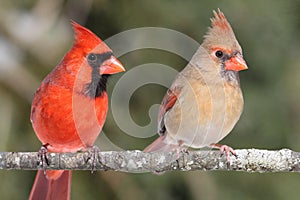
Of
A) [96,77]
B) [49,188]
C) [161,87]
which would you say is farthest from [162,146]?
[161,87]

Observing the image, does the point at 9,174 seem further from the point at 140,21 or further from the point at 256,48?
the point at 256,48

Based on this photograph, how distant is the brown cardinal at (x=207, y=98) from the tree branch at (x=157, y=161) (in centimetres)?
3

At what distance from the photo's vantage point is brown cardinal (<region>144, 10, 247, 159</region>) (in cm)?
96

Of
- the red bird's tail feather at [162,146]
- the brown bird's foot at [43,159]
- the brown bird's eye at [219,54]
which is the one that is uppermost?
the brown bird's eye at [219,54]

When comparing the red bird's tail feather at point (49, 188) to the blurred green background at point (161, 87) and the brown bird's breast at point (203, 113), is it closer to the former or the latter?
the brown bird's breast at point (203, 113)

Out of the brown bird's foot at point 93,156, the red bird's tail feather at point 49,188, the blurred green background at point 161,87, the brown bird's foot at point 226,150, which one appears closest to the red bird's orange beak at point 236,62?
the brown bird's foot at point 226,150

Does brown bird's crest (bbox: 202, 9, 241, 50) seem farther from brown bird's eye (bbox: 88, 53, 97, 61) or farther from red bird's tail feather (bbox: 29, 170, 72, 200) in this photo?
red bird's tail feather (bbox: 29, 170, 72, 200)

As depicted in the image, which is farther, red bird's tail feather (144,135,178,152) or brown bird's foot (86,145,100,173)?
red bird's tail feather (144,135,178,152)

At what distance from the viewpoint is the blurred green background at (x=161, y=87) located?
194 cm

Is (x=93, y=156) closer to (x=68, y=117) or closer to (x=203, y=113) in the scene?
(x=68, y=117)

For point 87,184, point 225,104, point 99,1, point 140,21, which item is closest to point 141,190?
point 87,184

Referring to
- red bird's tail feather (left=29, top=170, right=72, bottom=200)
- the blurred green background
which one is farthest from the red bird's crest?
the blurred green background

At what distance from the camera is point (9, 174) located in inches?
78.4

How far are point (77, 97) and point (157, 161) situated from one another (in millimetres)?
165
